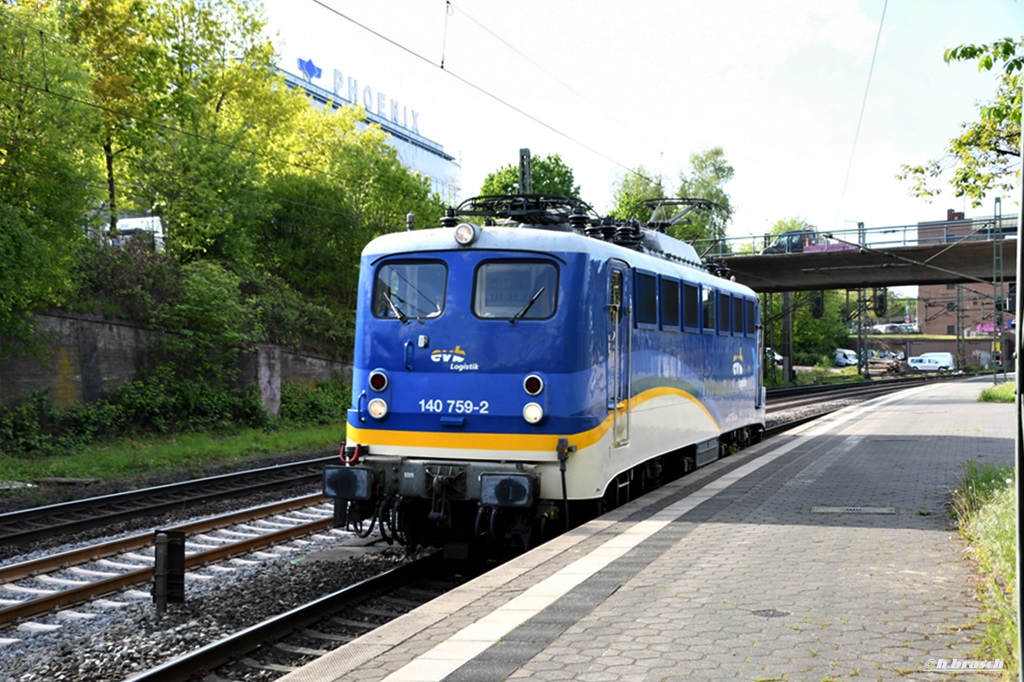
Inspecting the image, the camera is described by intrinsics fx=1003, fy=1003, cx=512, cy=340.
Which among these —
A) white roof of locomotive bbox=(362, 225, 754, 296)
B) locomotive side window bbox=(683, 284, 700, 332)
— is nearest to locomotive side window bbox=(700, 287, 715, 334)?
locomotive side window bbox=(683, 284, 700, 332)

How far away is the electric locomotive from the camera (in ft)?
29.9

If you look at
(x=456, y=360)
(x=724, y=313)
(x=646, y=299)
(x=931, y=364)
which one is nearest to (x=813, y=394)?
(x=724, y=313)

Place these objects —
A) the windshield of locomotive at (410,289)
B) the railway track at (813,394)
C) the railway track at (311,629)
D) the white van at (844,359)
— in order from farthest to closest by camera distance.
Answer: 1. the white van at (844,359)
2. the railway track at (813,394)
3. the windshield of locomotive at (410,289)
4. the railway track at (311,629)

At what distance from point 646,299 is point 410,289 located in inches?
107

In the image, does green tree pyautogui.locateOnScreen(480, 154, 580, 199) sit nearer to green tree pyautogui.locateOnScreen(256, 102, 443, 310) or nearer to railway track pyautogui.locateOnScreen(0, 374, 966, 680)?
green tree pyautogui.locateOnScreen(256, 102, 443, 310)

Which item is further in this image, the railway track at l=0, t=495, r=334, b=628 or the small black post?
the railway track at l=0, t=495, r=334, b=628

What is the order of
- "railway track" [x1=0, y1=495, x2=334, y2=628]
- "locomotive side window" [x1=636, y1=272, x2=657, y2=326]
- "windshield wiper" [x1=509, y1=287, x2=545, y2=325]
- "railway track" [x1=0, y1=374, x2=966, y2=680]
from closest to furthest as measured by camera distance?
"railway track" [x1=0, y1=374, x2=966, y2=680], "railway track" [x1=0, y1=495, x2=334, y2=628], "windshield wiper" [x1=509, y1=287, x2=545, y2=325], "locomotive side window" [x1=636, y1=272, x2=657, y2=326]

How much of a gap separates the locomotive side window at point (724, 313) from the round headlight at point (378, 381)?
6.47 meters

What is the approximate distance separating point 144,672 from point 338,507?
10.7 feet

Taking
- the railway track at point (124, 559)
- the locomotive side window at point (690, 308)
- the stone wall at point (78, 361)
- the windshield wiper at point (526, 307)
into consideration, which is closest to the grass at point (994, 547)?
the locomotive side window at point (690, 308)

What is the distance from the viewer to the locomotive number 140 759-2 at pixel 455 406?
9.27 meters

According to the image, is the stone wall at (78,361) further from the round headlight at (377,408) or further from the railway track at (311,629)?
the railway track at (311,629)

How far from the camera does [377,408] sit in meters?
9.63

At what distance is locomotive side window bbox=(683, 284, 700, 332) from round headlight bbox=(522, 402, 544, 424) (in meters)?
4.08
